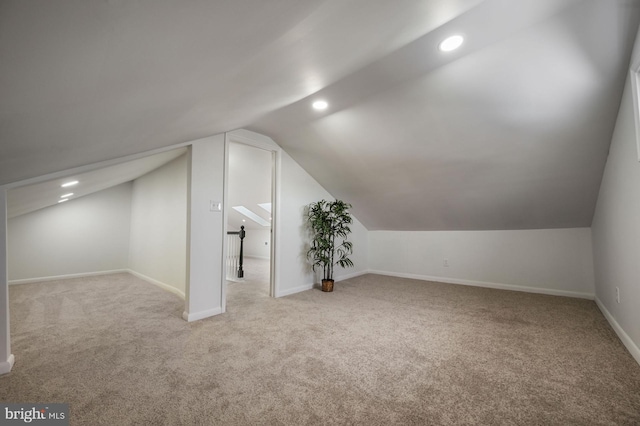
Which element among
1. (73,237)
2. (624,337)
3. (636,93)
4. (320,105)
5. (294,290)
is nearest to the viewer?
(636,93)

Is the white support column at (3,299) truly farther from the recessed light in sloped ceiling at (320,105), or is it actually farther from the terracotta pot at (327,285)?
the terracotta pot at (327,285)

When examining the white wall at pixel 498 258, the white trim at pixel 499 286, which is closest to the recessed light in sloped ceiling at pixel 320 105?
the white wall at pixel 498 258

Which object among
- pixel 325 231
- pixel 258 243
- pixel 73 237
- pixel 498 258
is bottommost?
pixel 258 243

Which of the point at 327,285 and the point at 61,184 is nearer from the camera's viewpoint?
the point at 61,184

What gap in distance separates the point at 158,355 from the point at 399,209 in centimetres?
368

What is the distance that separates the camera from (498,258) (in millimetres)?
4258

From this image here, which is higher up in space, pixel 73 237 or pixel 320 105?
pixel 320 105

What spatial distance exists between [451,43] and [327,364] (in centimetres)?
237

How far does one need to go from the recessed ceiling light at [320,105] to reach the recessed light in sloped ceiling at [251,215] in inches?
213

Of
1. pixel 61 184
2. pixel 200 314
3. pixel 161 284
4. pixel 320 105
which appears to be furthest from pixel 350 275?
pixel 61 184

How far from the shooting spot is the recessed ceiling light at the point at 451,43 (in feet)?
5.97

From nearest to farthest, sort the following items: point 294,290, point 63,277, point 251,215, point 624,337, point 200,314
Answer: point 624,337 → point 200,314 → point 294,290 → point 63,277 → point 251,215

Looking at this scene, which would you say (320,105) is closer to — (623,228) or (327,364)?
(327,364)

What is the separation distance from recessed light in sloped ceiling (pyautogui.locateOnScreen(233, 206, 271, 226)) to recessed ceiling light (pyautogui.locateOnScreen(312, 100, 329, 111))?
5.42 metres
